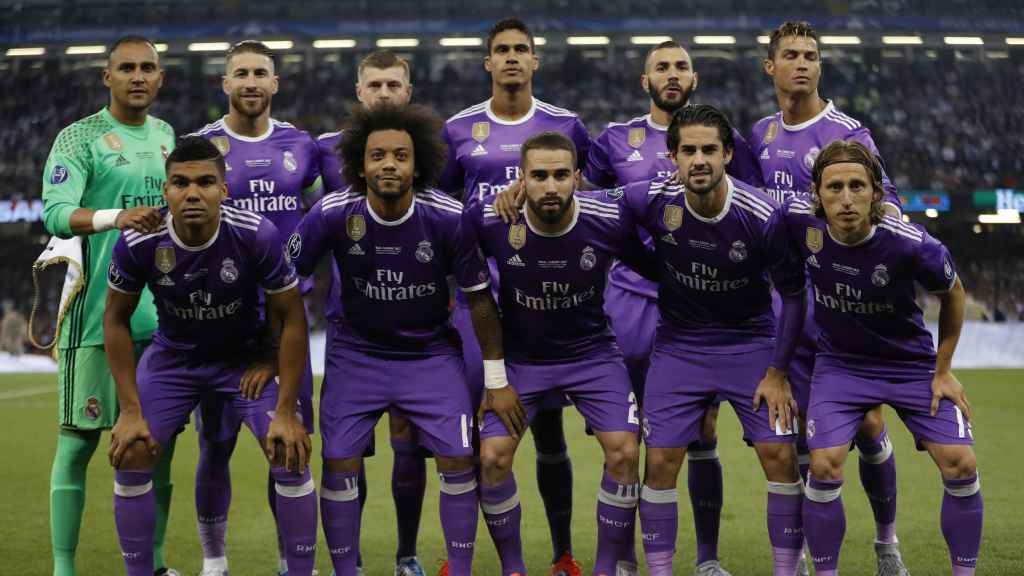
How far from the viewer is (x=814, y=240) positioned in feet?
15.1

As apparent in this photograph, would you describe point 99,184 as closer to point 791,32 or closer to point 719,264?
point 719,264

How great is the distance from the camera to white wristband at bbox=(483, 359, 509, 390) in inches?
187

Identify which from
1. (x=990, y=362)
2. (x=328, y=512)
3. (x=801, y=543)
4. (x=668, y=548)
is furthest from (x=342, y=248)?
(x=990, y=362)

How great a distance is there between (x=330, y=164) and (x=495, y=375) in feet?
4.96

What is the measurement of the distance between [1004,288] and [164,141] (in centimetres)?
2091

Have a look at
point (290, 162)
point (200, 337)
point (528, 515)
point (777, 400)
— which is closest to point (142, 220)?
point (200, 337)

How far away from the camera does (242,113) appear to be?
536 centimetres

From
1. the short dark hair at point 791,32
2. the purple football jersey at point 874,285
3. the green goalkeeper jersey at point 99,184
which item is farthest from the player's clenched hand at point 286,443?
the short dark hair at point 791,32

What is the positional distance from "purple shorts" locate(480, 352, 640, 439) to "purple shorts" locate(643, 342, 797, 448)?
0.33ft

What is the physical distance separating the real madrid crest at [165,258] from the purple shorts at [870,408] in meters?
2.61

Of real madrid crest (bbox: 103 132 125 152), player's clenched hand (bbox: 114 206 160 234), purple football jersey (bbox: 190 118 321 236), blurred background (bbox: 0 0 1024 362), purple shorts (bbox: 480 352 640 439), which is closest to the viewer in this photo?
player's clenched hand (bbox: 114 206 160 234)

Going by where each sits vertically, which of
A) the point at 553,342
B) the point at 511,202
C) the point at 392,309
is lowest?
the point at 553,342

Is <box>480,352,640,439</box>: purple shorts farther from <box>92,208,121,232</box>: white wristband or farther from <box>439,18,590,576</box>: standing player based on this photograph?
<box>92,208,121,232</box>: white wristband

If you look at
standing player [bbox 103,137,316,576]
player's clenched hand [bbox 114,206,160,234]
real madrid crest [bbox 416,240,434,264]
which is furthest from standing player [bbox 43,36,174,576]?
real madrid crest [bbox 416,240,434,264]
